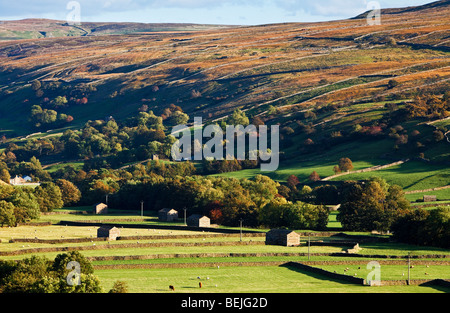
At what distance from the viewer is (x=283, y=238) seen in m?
90.4

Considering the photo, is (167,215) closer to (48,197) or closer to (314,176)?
(48,197)

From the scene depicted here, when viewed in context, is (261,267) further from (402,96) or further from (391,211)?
Answer: (402,96)

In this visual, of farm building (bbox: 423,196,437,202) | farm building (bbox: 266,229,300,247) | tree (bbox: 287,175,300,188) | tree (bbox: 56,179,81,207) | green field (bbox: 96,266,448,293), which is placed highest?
tree (bbox: 287,175,300,188)

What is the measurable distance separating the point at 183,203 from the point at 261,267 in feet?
161

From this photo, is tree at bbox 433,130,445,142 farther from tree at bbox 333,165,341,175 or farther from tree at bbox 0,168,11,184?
tree at bbox 0,168,11,184

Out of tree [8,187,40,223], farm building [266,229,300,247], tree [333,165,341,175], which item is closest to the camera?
farm building [266,229,300,247]

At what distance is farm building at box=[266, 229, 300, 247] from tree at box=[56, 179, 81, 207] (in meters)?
57.1

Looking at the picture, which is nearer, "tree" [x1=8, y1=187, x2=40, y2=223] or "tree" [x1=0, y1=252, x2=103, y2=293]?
"tree" [x1=0, y1=252, x2=103, y2=293]

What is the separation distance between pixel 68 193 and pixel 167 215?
94.1 ft

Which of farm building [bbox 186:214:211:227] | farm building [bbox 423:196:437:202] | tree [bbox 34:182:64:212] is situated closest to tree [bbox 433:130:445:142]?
farm building [bbox 423:196:437:202]

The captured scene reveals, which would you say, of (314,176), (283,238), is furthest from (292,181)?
(283,238)

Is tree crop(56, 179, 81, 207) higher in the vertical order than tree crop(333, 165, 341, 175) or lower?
lower

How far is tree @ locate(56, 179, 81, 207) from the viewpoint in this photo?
13875 centimetres
